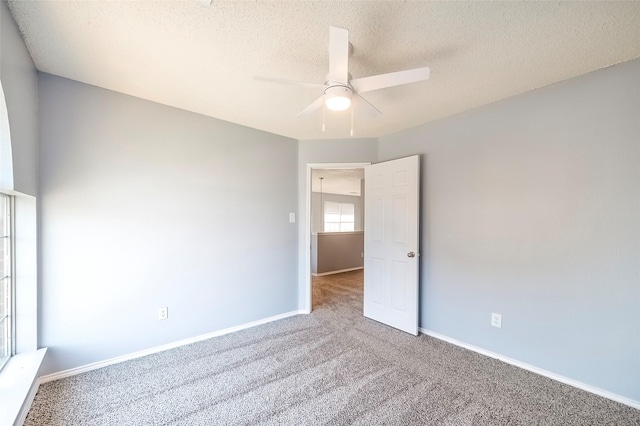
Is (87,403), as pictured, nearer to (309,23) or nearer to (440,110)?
(309,23)

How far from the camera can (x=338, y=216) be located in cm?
920

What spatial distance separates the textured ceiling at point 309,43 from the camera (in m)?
1.44

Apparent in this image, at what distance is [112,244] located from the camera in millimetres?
2287

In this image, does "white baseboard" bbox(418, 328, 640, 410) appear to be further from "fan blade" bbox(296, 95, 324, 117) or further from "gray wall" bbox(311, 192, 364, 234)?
"gray wall" bbox(311, 192, 364, 234)

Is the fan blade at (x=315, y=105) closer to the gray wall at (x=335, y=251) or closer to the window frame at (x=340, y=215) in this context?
the gray wall at (x=335, y=251)

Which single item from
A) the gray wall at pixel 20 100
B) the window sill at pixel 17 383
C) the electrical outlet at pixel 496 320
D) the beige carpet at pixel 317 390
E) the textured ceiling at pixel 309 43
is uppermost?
the textured ceiling at pixel 309 43

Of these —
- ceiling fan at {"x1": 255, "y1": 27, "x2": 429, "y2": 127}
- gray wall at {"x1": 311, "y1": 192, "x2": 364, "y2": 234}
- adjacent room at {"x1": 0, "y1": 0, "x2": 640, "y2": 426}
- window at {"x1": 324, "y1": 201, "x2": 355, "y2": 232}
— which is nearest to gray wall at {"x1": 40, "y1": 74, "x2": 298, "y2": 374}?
adjacent room at {"x1": 0, "y1": 0, "x2": 640, "y2": 426}

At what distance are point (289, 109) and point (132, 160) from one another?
4.88 feet

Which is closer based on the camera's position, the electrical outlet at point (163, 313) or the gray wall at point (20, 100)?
the gray wall at point (20, 100)

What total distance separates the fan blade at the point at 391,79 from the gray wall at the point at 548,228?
4.78 ft

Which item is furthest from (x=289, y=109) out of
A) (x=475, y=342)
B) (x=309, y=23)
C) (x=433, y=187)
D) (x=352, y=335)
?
(x=475, y=342)

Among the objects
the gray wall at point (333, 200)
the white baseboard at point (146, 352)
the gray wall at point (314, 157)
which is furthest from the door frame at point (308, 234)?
the gray wall at point (333, 200)

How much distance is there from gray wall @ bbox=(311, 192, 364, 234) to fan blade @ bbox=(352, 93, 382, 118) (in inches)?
237

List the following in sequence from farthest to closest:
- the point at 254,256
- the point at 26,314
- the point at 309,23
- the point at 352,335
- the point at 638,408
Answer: the point at 254,256, the point at 352,335, the point at 26,314, the point at 638,408, the point at 309,23
